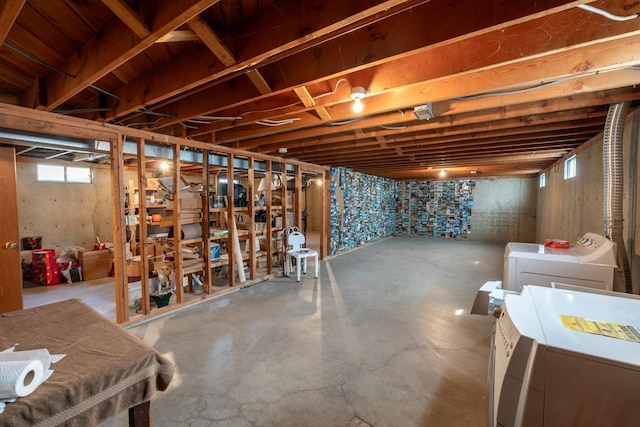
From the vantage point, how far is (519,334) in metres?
0.98

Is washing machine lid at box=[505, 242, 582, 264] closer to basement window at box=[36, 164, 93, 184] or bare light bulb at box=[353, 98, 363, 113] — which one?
bare light bulb at box=[353, 98, 363, 113]

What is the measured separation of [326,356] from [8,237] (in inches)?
135

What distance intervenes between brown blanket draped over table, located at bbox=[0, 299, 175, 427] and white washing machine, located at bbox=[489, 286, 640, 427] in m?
1.37

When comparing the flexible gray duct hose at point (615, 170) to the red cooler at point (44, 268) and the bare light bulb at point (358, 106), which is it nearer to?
the bare light bulb at point (358, 106)

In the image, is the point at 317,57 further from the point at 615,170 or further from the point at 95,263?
the point at 95,263

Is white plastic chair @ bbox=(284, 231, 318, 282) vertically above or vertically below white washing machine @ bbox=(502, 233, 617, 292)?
below

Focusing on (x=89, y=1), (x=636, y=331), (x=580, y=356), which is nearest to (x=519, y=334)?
(x=580, y=356)

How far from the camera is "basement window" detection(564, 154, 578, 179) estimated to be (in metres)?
4.28

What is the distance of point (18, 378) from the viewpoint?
2.89 ft

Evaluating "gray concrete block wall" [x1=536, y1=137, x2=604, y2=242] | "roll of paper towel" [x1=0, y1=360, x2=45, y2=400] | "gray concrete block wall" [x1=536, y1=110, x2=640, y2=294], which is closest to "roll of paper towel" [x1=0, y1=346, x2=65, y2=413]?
"roll of paper towel" [x1=0, y1=360, x2=45, y2=400]

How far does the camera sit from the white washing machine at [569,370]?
2.61ft

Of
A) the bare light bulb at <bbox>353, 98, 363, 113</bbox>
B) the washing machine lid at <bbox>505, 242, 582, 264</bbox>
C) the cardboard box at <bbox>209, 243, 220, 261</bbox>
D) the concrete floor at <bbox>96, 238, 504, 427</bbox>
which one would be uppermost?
the bare light bulb at <bbox>353, 98, 363, 113</bbox>

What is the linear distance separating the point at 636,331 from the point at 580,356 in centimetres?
38

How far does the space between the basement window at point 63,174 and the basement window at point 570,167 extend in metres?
9.28
